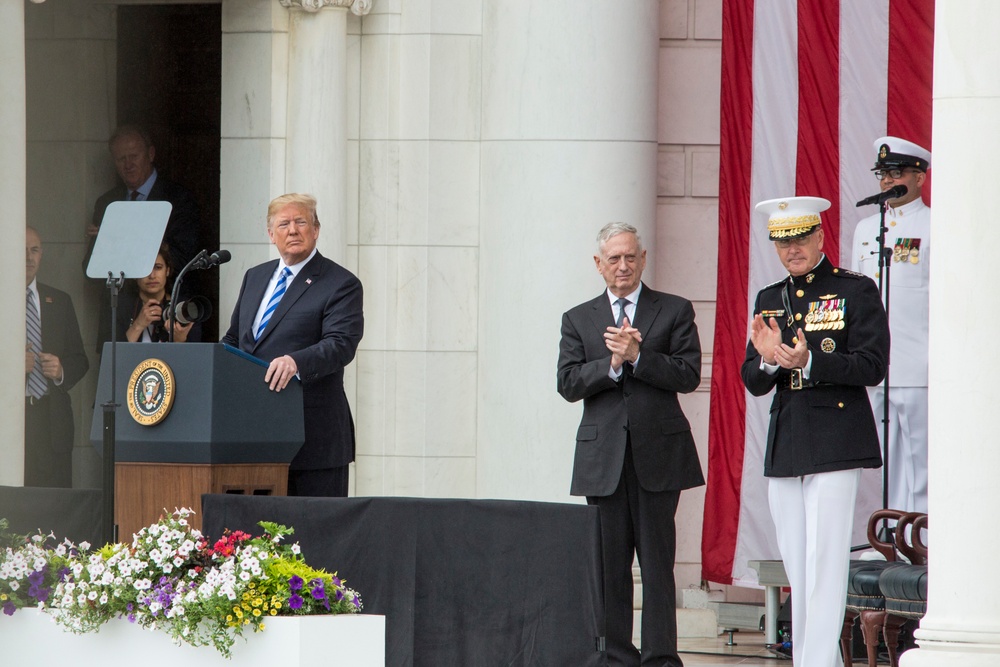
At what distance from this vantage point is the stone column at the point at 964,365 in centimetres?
604

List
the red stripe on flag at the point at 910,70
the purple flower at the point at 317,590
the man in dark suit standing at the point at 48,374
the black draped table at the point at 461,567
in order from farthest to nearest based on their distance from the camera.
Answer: the red stripe on flag at the point at 910,70 → the man in dark suit standing at the point at 48,374 → the black draped table at the point at 461,567 → the purple flower at the point at 317,590

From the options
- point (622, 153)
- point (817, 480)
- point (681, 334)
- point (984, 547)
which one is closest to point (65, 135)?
point (622, 153)

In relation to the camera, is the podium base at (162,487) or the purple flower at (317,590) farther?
the podium base at (162,487)

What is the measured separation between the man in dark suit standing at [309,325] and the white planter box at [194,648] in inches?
58.3

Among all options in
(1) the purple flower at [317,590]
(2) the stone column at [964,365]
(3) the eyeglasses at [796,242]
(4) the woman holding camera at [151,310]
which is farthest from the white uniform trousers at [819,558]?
(4) the woman holding camera at [151,310]

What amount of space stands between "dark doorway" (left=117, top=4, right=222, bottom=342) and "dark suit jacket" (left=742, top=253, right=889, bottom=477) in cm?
426

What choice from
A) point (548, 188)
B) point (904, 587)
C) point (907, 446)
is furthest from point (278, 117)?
point (904, 587)

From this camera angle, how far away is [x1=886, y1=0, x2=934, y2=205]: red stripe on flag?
8.78m

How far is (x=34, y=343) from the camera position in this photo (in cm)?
799

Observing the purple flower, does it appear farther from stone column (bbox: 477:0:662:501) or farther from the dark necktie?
stone column (bbox: 477:0:662:501)

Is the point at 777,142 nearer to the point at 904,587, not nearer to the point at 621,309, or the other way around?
the point at 621,309

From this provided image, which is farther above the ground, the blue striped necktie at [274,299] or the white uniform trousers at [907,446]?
the blue striped necktie at [274,299]

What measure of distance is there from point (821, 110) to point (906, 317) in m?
1.24

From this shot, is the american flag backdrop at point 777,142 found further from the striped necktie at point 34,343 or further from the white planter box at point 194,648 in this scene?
the white planter box at point 194,648
